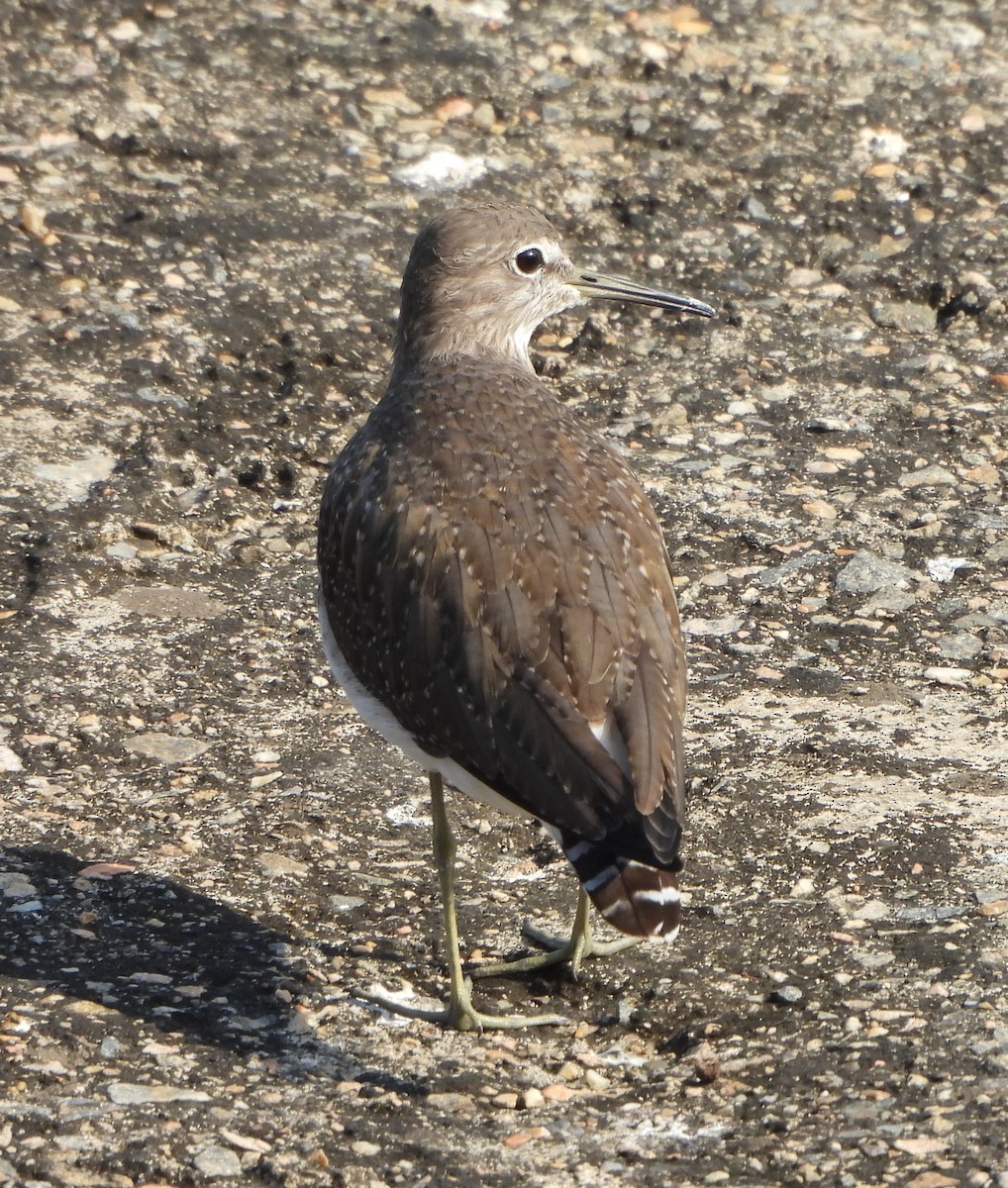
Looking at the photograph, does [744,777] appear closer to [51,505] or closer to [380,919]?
[380,919]

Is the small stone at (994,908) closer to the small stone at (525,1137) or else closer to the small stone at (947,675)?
the small stone at (947,675)

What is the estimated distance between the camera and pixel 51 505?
692cm

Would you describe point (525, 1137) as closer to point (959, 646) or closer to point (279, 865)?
point (279, 865)

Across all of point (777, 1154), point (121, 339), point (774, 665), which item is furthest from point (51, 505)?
point (777, 1154)

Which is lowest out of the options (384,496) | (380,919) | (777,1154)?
(380,919)

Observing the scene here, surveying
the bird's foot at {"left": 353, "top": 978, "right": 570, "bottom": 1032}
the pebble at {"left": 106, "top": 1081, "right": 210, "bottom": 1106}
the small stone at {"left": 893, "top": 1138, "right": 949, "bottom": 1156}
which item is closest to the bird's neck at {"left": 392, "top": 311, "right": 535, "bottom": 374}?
the bird's foot at {"left": 353, "top": 978, "right": 570, "bottom": 1032}

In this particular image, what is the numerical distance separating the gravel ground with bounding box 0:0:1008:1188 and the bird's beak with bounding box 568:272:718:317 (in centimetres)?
93

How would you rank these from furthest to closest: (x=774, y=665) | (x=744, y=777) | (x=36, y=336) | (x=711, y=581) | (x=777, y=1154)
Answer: (x=36, y=336), (x=711, y=581), (x=774, y=665), (x=744, y=777), (x=777, y=1154)

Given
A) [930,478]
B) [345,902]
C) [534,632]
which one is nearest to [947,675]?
[930,478]

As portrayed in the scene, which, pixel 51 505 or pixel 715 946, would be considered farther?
pixel 51 505

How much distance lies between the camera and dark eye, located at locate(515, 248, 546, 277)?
245 inches

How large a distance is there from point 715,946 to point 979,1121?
3.49ft

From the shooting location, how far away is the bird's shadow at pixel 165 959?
14.8 ft

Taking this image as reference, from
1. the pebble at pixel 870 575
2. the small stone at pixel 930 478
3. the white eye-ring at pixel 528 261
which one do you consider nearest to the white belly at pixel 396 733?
the white eye-ring at pixel 528 261
